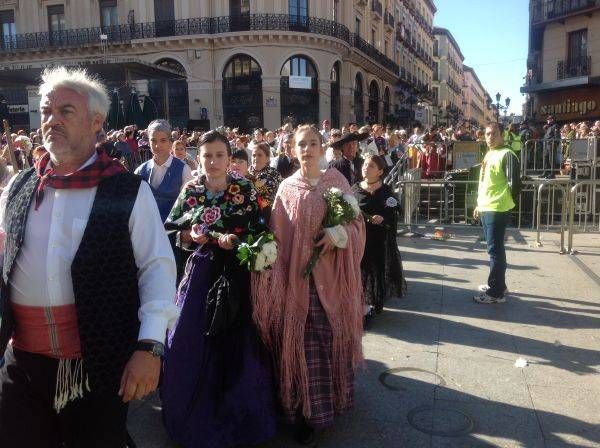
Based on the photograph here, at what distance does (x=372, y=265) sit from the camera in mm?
5547

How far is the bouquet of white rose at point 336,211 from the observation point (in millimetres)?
3547

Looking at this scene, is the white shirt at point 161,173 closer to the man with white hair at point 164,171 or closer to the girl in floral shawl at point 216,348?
the man with white hair at point 164,171

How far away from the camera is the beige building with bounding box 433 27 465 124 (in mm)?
73188

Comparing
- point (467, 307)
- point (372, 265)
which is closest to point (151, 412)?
point (372, 265)

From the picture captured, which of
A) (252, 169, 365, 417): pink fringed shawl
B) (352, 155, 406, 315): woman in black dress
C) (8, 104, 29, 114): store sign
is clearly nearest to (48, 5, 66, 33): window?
(8, 104, 29, 114): store sign

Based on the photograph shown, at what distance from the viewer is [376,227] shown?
559cm

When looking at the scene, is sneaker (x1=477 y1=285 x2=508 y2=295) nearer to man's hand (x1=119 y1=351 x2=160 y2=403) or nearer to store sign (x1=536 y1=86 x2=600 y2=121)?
man's hand (x1=119 y1=351 x2=160 y2=403)

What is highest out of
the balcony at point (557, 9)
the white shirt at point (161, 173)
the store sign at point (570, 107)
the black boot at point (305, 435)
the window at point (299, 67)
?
the balcony at point (557, 9)

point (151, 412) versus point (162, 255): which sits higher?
point (162, 255)

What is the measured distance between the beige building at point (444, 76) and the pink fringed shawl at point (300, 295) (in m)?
67.6

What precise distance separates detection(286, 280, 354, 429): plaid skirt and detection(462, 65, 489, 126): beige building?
97662 millimetres

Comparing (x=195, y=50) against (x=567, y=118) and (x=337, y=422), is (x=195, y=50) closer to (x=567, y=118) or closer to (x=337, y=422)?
(x=567, y=118)

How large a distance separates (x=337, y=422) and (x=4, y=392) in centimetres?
212

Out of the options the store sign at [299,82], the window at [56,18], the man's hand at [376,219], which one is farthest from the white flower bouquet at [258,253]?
the window at [56,18]
